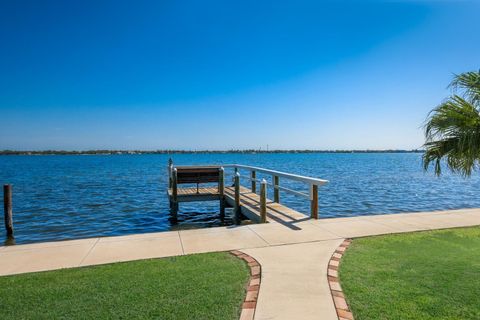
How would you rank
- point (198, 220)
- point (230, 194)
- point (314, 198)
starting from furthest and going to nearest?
1. point (230, 194)
2. point (198, 220)
3. point (314, 198)

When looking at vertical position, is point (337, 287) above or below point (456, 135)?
below

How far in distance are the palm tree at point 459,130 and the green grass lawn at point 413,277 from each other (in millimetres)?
1496

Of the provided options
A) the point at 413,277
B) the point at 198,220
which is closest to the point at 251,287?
the point at 413,277

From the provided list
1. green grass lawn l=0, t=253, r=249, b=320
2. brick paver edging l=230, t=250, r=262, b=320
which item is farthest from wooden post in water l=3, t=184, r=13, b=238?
brick paver edging l=230, t=250, r=262, b=320

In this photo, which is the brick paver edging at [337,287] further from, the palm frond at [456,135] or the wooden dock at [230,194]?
the wooden dock at [230,194]

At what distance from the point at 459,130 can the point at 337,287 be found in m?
3.00

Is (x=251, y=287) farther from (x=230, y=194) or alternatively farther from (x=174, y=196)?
(x=230, y=194)

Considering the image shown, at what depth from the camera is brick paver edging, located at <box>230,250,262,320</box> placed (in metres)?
3.36

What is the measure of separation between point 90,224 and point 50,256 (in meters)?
7.25

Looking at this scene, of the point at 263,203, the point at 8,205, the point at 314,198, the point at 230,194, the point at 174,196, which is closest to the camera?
the point at 263,203

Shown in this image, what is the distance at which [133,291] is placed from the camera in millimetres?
3891

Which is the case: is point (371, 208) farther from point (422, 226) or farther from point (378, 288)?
point (378, 288)

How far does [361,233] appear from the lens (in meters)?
6.67

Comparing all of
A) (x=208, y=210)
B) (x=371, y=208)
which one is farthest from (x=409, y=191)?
(x=208, y=210)
